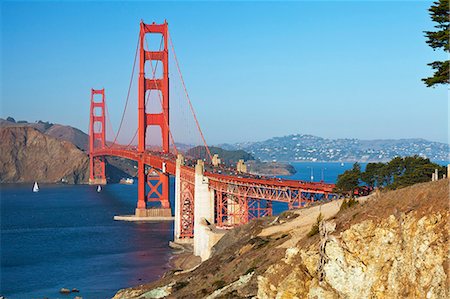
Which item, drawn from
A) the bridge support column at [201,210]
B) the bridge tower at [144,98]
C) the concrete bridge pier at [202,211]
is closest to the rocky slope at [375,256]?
the concrete bridge pier at [202,211]

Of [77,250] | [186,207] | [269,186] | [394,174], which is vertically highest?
[394,174]

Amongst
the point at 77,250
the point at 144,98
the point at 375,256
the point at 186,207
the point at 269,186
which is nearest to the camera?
the point at 375,256

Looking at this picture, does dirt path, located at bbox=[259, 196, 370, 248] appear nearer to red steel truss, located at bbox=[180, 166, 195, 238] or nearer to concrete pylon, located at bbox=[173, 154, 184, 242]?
red steel truss, located at bbox=[180, 166, 195, 238]

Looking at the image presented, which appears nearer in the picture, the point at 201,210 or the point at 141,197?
the point at 201,210

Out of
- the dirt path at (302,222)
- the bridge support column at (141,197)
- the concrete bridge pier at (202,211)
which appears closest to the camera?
the dirt path at (302,222)

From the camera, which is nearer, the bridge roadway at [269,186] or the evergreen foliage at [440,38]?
the evergreen foliage at [440,38]

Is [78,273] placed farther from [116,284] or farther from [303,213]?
[303,213]

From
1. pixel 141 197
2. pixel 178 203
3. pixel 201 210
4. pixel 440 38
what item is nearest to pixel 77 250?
pixel 178 203

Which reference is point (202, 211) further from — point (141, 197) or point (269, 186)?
point (141, 197)

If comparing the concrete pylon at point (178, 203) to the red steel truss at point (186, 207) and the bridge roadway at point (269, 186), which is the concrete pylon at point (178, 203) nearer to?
the red steel truss at point (186, 207)
